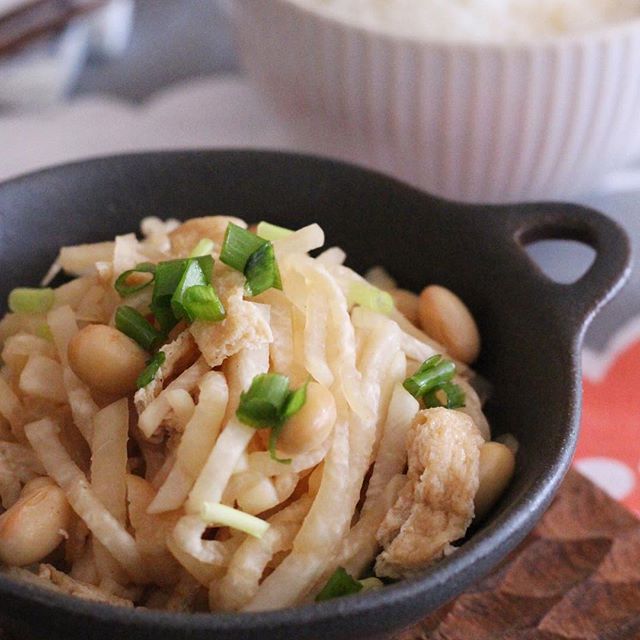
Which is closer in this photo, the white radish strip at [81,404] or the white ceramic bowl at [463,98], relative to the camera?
the white radish strip at [81,404]

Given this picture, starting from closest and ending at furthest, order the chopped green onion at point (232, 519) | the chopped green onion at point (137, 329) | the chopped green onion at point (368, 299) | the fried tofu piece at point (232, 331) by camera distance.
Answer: the chopped green onion at point (232, 519) → the fried tofu piece at point (232, 331) → the chopped green onion at point (137, 329) → the chopped green onion at point (368, 299)

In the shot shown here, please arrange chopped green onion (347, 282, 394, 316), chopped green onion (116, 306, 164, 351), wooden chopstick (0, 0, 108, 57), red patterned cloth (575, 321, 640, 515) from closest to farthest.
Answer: chopped green onion (116, 306, 164, 351) < chopped green onion (347, 282, 394, 316) < red patterned cloth (575, 321, 640, 515) < wooden chopstick (0, 0, 108, 57)

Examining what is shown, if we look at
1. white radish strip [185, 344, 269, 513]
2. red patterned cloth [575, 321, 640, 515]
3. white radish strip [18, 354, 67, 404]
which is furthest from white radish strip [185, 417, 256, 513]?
red patterned cloth [575, 321, 640, 515]

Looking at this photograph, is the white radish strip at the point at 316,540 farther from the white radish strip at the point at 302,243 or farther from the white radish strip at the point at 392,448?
the white radish strip at the point at 302,243

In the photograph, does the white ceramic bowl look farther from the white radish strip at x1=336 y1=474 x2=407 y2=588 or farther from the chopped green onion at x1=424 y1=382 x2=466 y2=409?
the white radish strip at x1=336 y1=474 x2=407 y2=588

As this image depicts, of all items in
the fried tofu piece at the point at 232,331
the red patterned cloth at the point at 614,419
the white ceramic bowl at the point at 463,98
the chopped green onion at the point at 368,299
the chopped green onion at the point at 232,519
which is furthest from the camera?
the white ceramic bowl at the point at 463,98

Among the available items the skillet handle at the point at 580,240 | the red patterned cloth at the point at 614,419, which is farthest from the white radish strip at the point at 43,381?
the red patterned cloth at the point at 614,419

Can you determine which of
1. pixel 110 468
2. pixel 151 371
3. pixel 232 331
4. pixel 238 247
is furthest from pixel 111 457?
pixel 238 247

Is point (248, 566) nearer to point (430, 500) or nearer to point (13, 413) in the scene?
point (430, 500)
